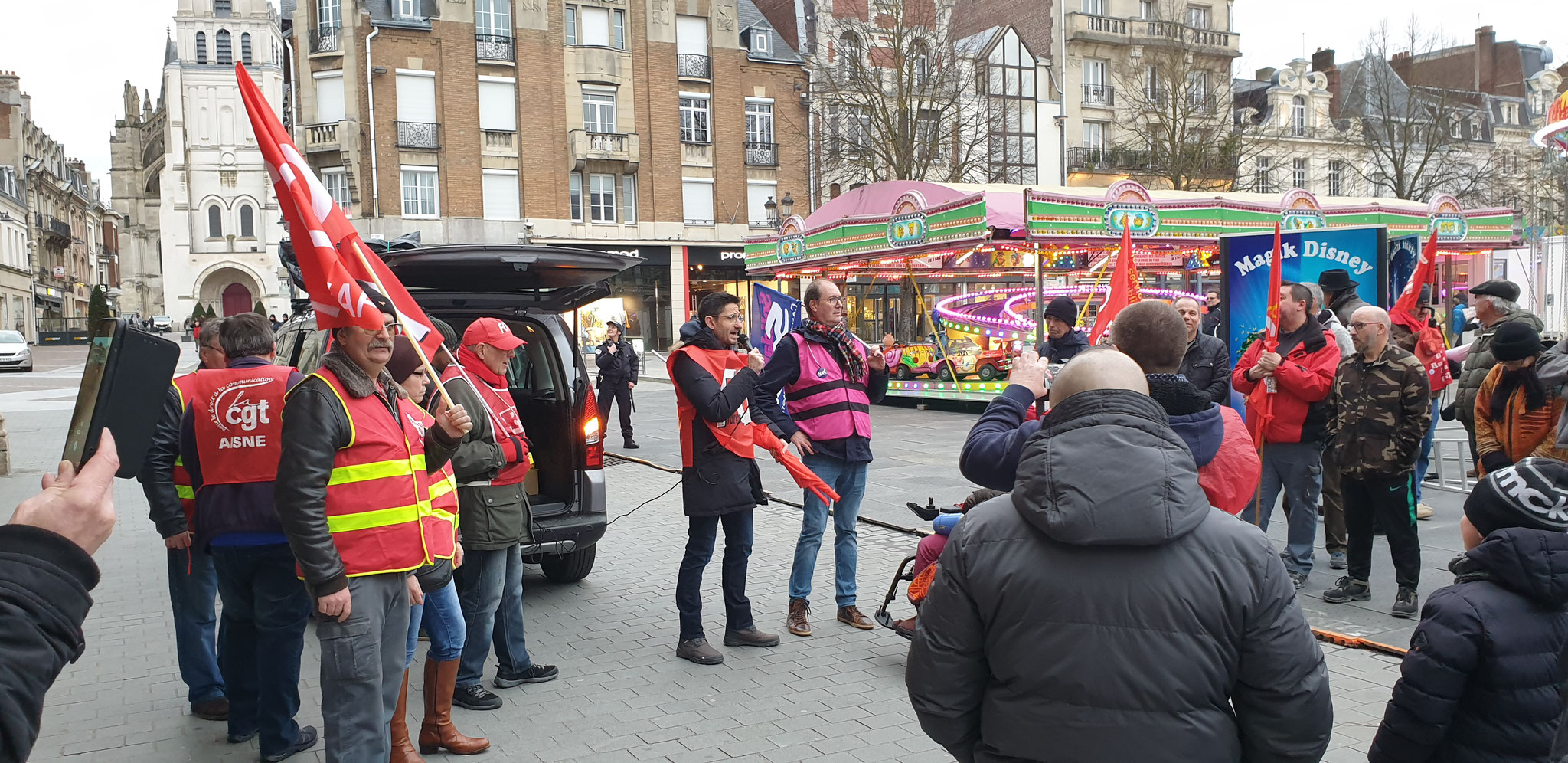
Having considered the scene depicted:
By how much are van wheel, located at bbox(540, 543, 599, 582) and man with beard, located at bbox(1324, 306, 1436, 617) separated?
15.0ft

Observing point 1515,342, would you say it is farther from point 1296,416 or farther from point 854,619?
point 854,619

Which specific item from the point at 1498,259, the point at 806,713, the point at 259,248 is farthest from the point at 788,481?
the point at 259,248

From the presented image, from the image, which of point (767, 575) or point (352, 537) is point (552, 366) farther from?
point (352, 537)

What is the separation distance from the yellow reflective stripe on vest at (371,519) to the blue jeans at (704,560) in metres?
1.98

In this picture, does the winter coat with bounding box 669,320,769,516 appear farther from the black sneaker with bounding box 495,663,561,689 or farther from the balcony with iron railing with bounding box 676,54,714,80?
the balcony with iron railing with bounding box 676,54,714,80

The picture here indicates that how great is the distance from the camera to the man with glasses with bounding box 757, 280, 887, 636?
220 inches

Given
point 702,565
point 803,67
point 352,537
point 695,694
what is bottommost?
point 695,694

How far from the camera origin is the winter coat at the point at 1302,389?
6.13 meters

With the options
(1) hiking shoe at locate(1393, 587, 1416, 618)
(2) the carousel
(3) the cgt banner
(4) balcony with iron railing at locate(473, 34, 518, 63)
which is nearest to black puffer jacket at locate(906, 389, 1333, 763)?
(1) hiking shoe at locate(1393, 587, 1416, 618)

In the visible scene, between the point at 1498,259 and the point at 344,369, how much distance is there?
101 feet

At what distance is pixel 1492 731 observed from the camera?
8.06 feet

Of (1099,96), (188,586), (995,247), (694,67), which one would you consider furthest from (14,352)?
(1099,96)

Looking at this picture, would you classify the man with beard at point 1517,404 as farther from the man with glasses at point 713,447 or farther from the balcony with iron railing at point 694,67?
the balcony with iron railing at point 694,67

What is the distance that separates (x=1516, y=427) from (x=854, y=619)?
3.71 metres
